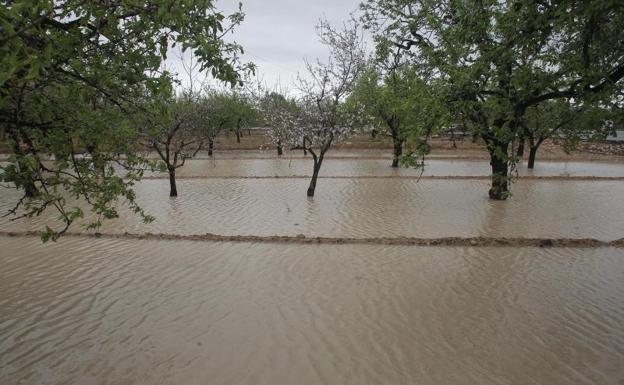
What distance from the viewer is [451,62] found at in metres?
12.2

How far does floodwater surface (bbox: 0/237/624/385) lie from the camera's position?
5277 millimetres

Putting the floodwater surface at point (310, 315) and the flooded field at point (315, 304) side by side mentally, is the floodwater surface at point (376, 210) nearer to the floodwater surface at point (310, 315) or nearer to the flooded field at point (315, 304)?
the flooded field at point (315, 304)

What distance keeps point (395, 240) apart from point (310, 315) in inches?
184

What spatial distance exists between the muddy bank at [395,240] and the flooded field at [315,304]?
0.27m

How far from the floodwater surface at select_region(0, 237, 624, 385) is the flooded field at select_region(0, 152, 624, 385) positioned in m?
0.03

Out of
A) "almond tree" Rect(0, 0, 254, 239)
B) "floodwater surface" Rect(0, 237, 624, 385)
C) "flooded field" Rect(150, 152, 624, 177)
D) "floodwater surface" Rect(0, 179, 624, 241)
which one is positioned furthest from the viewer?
"flooded field" Rect(150, 152, 624, 177)

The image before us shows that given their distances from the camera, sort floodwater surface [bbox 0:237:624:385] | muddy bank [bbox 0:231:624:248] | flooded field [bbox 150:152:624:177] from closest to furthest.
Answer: floodwater surface [bbox 0:237:624:385]
muddy bank [bbox 0:231:624:248]
flooded field [bbox 150:152:624:177]

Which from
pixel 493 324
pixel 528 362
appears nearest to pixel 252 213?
pixel 493 324

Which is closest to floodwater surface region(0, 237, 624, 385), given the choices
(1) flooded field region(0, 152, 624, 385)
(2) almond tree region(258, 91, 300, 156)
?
(1) flooded field region(0, 152, 624, 385)

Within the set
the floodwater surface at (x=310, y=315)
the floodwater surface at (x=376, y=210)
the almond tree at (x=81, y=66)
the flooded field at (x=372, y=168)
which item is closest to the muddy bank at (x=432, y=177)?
the flooded field at (x=372, y=168)

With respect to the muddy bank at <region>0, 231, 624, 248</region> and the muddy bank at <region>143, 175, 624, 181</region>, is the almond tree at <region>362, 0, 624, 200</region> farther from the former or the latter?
the muddy bank at <region>143, 175, 624, 181</region>

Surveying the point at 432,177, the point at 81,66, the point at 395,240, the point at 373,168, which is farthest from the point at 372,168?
the point at 81,66

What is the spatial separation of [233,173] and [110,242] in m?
14.2

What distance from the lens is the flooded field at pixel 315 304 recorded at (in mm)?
5328
